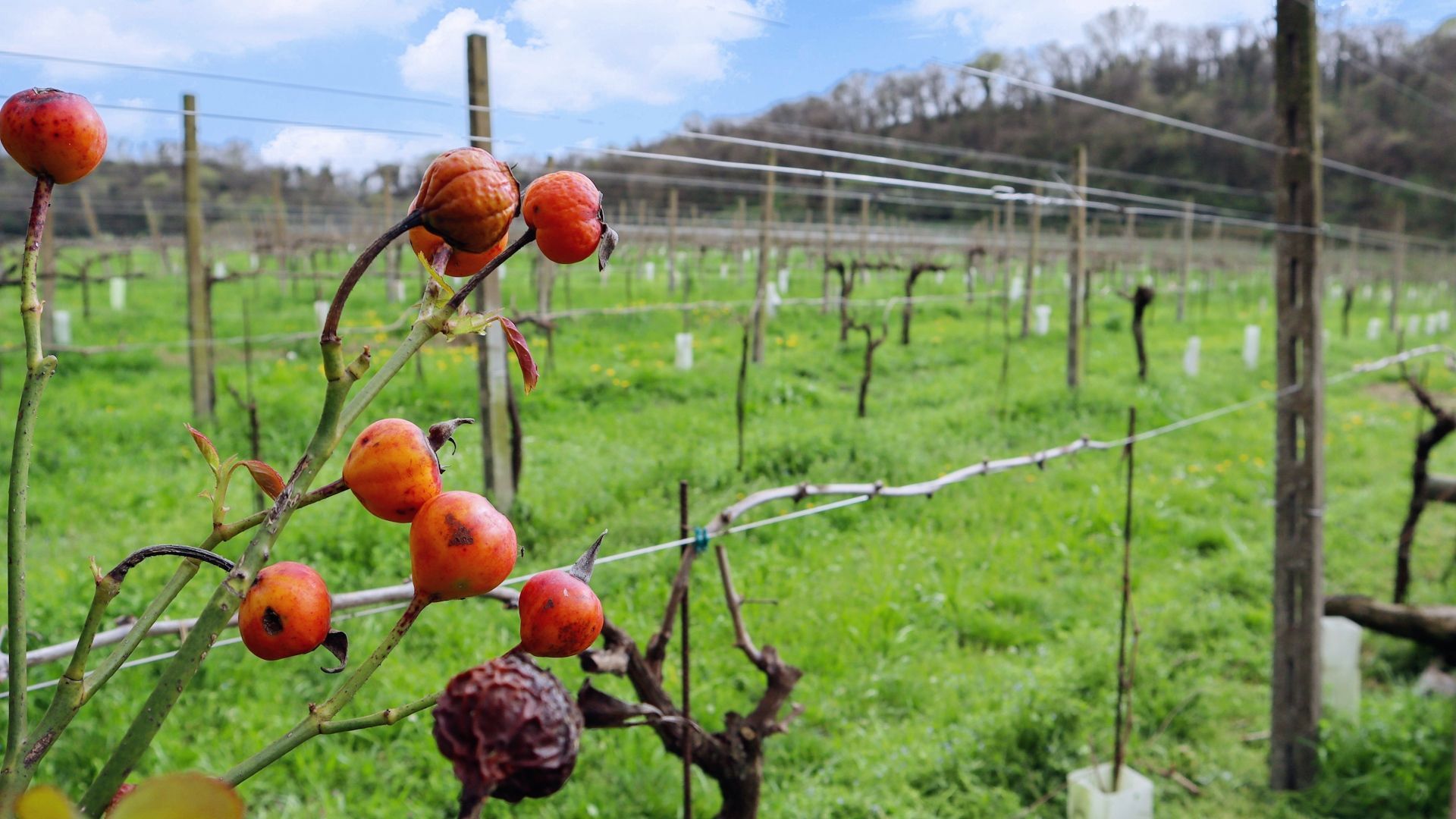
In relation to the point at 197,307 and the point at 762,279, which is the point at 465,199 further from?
the point at 762,279

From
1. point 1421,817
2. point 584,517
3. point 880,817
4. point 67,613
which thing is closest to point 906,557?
point 584,517

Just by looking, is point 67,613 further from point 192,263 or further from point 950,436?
point 950,436

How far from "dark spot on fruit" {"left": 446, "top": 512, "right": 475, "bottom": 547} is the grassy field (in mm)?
626

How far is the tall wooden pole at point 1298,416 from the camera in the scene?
2.97m

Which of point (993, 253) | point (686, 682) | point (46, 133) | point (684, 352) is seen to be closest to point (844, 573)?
point (686, 682)

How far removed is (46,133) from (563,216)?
186 millimetres

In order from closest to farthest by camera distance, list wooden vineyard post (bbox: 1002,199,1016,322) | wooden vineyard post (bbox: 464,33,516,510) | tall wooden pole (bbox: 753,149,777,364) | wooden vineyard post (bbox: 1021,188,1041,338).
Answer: wooden vineyard post (bbox: 464,33,516,510) < tall wooden pole (bbox: 753,149,777,364) < wooden vineyard post (bbox: 1021,188,1041,338) < wooden vineyard post (bbox: 1002,199,1016,322)

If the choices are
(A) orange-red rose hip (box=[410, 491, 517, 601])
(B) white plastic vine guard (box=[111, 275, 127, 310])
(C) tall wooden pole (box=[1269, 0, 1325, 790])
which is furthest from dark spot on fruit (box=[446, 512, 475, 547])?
(B) white plastic vine guard (box=[111, 275, 127, 310])

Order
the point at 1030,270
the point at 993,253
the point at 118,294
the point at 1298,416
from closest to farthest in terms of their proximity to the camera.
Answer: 1. the point at 1298,416
2. the point at 1030,270
3. the point at 118,294
4. the point at 993,253

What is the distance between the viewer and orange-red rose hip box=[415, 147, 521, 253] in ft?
1.07

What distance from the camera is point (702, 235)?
24594 mm

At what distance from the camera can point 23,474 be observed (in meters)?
0.34

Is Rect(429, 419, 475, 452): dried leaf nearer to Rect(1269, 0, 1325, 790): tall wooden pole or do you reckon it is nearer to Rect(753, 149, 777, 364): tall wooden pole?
Rect(1269, 0, 1325, 790): tall wooden pole

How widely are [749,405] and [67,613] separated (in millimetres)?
4105
